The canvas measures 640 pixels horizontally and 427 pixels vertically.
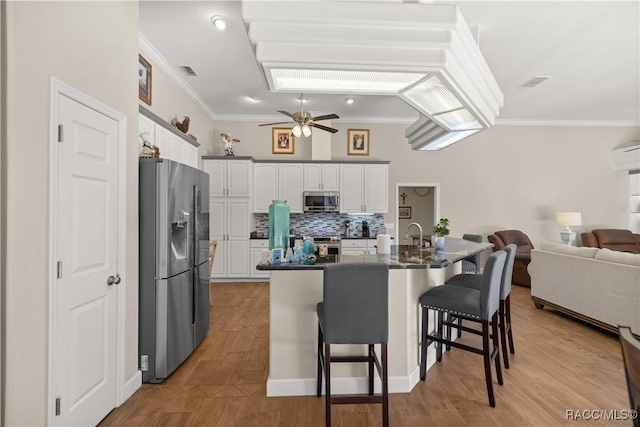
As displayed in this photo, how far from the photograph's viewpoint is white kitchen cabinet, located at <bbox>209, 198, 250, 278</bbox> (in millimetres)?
5953

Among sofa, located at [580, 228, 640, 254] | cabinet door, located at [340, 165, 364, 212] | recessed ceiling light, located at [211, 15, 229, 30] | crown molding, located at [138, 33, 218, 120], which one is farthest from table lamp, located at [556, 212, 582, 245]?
crown molding, located at [138, 33, 218, 120]

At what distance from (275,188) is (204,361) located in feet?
12.2

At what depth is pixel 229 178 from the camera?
5.99m

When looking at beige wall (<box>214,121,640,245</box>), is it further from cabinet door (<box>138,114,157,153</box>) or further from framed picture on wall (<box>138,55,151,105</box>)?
cabinet door (<box>138,114,157,153</box>)

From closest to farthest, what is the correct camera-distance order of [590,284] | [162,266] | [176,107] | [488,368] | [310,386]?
[488,368] < [310,386] < [162,266] < [590,284] < [176,107]

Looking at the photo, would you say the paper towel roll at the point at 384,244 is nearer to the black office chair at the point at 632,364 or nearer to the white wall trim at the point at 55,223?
the black office chair at the point at 632,364

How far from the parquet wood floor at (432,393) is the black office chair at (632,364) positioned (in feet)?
4.58

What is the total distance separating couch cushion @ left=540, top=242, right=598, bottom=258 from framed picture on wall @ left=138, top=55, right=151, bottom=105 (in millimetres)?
5492

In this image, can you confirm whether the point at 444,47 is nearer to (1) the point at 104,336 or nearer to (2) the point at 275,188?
(1) the point at 104,336

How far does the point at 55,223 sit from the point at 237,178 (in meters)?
4.30

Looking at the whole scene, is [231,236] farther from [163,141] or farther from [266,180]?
[163,141]

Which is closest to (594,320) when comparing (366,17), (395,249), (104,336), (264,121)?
(395,249)

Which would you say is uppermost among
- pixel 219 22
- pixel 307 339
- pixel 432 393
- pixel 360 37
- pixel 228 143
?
pixel 219 22

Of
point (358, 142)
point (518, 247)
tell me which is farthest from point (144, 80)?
point (518, 247)
